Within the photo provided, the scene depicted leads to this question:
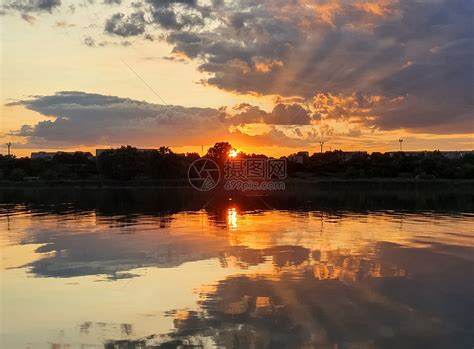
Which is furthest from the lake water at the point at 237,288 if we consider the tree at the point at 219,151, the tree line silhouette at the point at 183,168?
the tree at the point at 219,151

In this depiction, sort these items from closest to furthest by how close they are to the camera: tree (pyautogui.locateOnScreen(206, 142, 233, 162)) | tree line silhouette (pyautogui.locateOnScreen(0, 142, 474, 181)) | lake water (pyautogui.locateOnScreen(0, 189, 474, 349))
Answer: lake water (pyautogui.locateOnScreen(0, 189, 474, 349)) → tree line silhouette (pyautogui.locateOnScreen(0, 142, 474, 181)) → tree (pyautogui.locateOnScreen(206, 142, 233, 162))

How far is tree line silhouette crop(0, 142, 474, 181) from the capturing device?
86.1 meters

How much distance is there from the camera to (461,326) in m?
7.77

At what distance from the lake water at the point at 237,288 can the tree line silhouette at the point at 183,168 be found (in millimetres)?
69060

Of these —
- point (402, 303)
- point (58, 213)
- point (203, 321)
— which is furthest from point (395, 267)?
point (58, 213)

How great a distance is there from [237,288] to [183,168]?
79.6 meters

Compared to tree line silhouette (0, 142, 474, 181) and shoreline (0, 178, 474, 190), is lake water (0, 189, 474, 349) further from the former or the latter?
tree line silhouette (0, 142, 474, 181)

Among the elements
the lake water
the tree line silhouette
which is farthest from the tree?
the lake water

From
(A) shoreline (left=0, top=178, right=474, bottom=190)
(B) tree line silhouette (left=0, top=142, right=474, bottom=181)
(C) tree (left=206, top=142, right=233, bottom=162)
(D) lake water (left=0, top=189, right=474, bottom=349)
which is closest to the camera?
(D) lake water (left=0, top=189, right=474, bottom=349)

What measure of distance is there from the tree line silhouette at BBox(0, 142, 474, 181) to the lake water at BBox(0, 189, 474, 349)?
227ft

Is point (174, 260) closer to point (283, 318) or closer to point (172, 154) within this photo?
point (283, 318)

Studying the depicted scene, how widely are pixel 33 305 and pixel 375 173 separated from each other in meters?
83.2

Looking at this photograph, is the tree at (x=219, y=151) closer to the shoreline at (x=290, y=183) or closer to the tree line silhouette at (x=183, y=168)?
the tree line silhouette at (x=183, y=168)

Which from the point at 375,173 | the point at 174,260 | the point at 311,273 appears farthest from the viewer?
the point at 375,173
